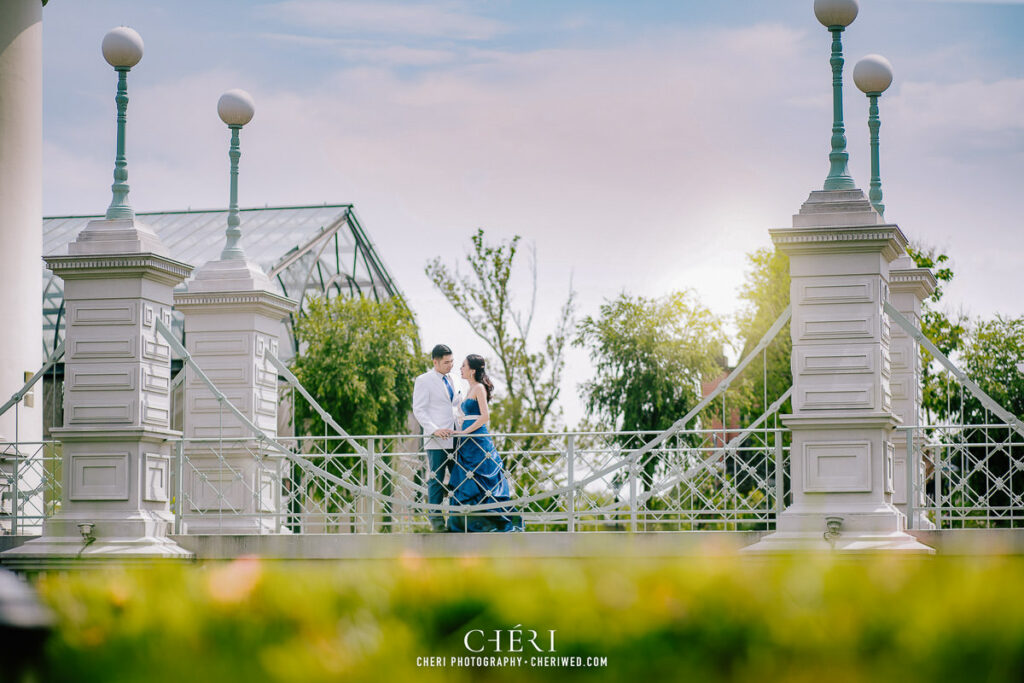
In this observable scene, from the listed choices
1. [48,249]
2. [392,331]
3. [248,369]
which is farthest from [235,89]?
[48,249]

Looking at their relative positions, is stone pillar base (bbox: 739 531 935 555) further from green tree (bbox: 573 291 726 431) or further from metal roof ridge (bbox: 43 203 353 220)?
metal roof ridge (bbox: 43 203 353 220)

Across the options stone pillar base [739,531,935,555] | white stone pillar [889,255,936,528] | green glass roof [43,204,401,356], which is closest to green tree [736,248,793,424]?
green glass roof [43,204,401,356]

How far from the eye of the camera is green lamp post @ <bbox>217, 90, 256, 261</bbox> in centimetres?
1155

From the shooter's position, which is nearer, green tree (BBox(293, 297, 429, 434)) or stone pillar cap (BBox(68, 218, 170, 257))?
stone pillar cap (BBox(68, 218, 170, 257))

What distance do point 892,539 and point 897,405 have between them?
2856mm

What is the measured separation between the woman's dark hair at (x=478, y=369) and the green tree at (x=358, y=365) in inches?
538

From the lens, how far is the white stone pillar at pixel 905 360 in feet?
34.8

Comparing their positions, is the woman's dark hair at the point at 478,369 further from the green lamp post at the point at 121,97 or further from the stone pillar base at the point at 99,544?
the green lamp post at the point at 121,97

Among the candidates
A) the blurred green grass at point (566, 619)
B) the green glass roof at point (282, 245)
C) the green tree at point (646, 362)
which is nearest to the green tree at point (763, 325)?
the green tree at point (646, 362)

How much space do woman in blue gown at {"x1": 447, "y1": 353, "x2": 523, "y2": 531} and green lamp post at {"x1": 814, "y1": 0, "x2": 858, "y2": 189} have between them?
291cm

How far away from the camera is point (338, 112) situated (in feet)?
58.7

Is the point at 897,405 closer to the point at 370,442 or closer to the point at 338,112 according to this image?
the point at 370,442

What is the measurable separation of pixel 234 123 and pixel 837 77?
5503mm

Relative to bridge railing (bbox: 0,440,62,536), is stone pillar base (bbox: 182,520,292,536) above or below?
below
